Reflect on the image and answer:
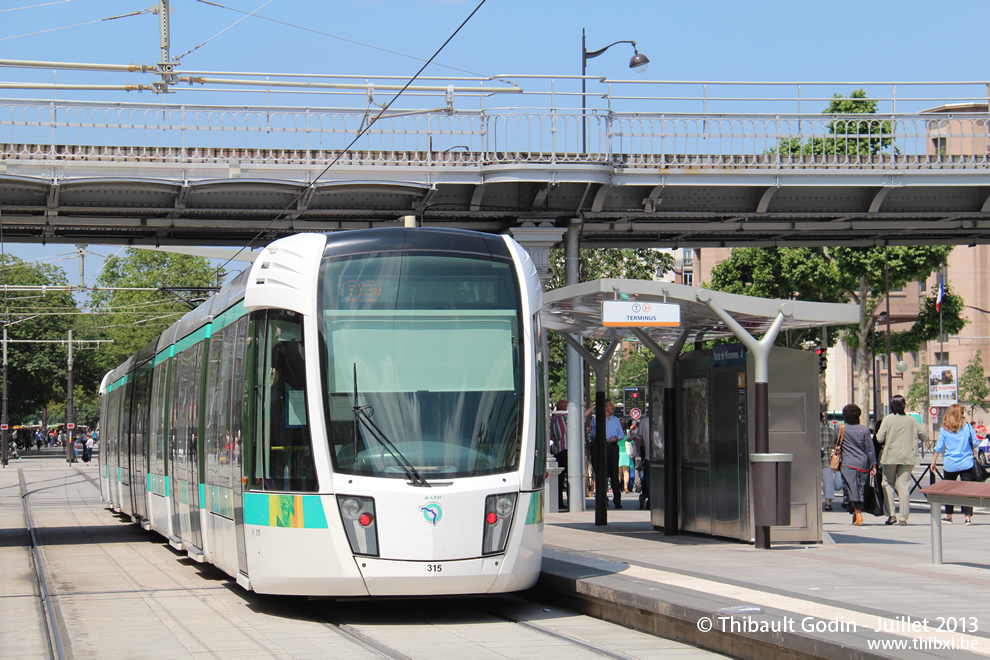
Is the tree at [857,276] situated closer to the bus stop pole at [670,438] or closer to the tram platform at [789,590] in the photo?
the bus stop pole at [670,438]

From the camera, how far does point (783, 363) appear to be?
45.3 ft

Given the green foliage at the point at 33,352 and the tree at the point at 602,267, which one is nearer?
the tree at the point at 602,267

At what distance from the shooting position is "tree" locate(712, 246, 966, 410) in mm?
44094

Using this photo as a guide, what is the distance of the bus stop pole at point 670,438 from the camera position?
15.1 meters

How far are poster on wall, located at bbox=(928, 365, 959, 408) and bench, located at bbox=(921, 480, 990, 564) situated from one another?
1976cm

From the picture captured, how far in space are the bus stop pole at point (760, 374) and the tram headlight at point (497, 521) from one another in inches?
166

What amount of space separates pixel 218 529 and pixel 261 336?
97.0 inches

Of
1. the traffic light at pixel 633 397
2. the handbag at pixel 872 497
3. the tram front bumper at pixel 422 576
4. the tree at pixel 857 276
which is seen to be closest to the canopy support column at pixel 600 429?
the handbag at pixel 872 497

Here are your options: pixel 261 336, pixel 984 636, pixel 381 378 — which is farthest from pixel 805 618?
pixel 261 336

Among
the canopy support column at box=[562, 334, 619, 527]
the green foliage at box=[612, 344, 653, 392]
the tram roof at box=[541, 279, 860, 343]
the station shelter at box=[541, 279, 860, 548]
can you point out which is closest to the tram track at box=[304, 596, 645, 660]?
the station shelter at box=[541, 279, 860, 548]

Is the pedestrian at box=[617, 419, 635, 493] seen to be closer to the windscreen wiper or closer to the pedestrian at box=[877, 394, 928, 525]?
the pedestrian at box=[877, 394, 928, 525]

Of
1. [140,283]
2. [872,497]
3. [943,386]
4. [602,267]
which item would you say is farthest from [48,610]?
[140,283]

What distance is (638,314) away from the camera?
501 inches

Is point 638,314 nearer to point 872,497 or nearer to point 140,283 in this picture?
point 872,497
